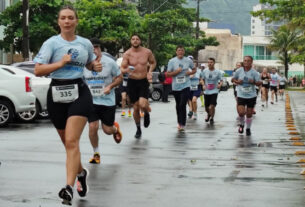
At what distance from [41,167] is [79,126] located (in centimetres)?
291

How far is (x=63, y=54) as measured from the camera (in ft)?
25.1

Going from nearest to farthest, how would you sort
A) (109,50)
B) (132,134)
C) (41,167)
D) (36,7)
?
1. (41,167)
2. (132,134)
3. (36,7)
4. (109,50)

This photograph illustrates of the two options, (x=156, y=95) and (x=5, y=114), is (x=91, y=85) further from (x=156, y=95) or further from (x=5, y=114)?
(x=156, y=95)

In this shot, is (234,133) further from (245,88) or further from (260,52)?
(260,52)

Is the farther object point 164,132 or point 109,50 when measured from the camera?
point 109,50

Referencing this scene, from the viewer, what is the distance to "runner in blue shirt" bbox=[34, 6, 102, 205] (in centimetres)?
743

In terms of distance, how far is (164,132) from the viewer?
1678cm

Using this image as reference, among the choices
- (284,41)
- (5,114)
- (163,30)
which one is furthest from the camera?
(284,41)

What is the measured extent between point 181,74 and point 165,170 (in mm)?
7711

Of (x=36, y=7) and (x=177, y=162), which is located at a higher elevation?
(x=36, y=7)

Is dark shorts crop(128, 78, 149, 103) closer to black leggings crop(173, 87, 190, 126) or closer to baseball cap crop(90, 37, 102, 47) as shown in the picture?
black leggings crop(173, 87, 190, 126)

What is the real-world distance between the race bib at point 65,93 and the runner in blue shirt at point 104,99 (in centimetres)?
327

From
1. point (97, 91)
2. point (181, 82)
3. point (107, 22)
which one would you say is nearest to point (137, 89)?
point (181, 82)

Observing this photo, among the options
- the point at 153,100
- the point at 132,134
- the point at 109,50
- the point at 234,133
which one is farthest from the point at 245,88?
the point at 109,50
